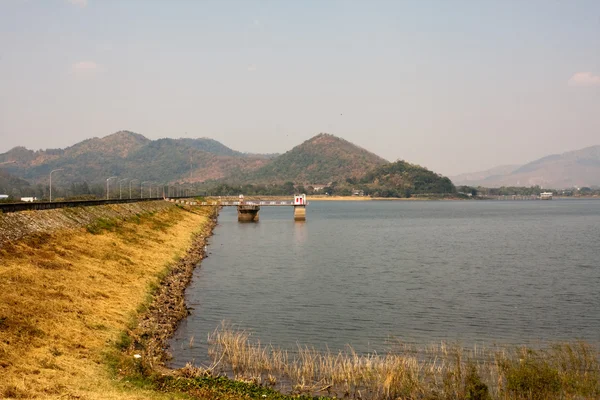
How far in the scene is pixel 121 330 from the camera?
24734 mm

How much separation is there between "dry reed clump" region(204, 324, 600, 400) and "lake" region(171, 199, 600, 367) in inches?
92.6

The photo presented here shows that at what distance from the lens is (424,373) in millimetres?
21359

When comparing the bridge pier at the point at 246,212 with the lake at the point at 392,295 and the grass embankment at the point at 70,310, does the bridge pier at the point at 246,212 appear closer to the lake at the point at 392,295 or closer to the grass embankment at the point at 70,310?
the lake at the point at 392,295

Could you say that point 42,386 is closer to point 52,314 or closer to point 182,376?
point 182,376

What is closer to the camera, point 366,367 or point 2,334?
point 2,334

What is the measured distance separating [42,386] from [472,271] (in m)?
43.4

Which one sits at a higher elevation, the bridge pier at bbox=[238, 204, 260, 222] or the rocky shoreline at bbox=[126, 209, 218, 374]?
the bridge pier at bbox=[238, 204, 260, 222]

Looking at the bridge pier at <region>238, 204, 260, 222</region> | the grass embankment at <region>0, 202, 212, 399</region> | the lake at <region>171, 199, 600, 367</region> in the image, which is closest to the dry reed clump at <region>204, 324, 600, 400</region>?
the lake at <region>171, 199, 600, 367</region>

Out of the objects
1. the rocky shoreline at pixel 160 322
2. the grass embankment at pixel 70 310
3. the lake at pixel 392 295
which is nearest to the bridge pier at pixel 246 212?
the lake at pixel 392 295

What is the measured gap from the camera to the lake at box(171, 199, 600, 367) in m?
28.9

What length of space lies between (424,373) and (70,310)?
14.9 m

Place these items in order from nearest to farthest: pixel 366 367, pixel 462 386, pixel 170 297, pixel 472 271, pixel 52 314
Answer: pixel 462 386
pixel 366 367
pixel 52 314
pixel 170 297
pixel 472 271

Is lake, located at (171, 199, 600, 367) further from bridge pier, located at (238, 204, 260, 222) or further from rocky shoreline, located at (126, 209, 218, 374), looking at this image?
bridge pier, located at (238, 204, 260, 222)

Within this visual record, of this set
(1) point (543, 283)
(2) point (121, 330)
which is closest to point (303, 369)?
(2) point (121, 330)
